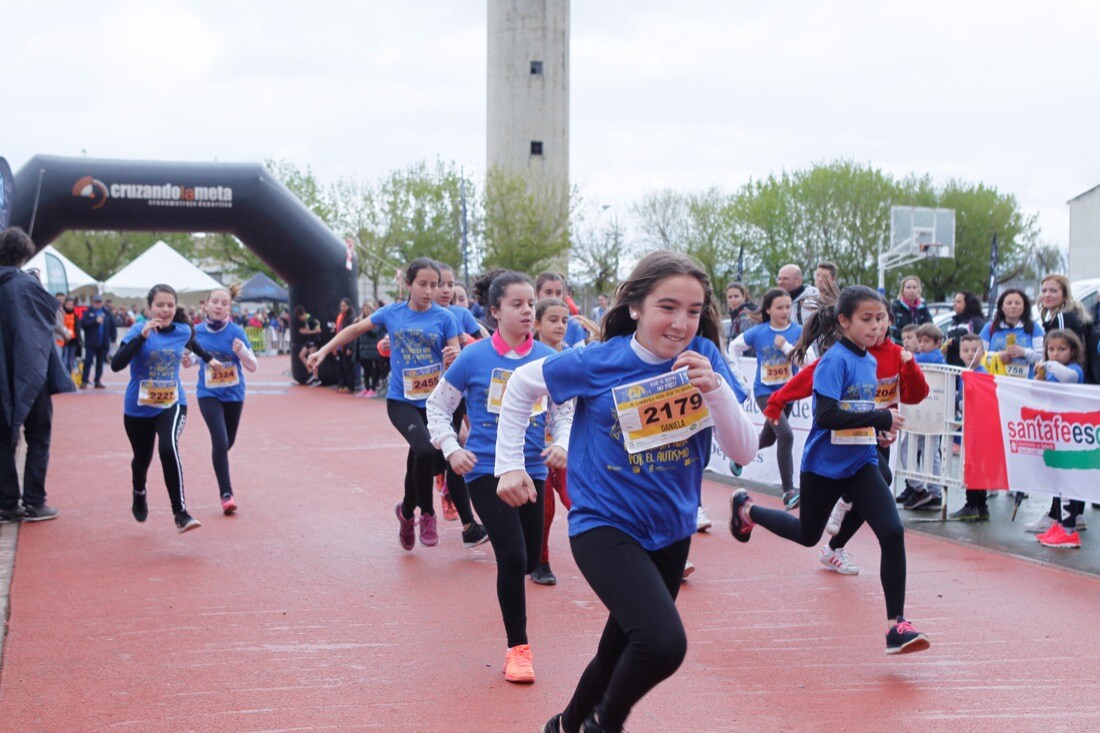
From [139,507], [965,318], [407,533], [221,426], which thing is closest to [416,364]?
[407,533]

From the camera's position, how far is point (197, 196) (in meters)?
22.9

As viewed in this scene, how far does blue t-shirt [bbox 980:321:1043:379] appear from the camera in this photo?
1001 centimetres

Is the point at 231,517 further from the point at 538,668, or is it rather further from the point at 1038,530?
the point at 1038,530

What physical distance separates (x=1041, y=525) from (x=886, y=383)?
3132 millimetres

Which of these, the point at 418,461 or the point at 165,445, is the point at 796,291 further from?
the point at 165,445

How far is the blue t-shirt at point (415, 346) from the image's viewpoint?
7.59 metres

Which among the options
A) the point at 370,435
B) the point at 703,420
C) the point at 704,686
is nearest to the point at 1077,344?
the point at 704,686

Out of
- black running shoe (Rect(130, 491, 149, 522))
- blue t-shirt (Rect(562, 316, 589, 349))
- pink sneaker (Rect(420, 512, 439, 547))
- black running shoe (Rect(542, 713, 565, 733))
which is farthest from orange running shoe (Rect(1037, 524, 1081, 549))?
black running shoe (Rect(130, 491, 149, 522))

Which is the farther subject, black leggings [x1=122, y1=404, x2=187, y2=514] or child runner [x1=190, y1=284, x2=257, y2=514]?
child runner [x1=190, y1=284, x2=257, y2=514]

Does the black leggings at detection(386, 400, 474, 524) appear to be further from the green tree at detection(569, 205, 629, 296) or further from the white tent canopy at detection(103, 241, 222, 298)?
the green tree at detection(569, 205, 629, 296)

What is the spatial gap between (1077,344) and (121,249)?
227ft

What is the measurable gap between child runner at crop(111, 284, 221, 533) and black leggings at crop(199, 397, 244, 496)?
2.15 feet

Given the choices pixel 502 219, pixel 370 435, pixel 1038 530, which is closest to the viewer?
pixel 1038 530

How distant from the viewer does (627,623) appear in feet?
11.3
